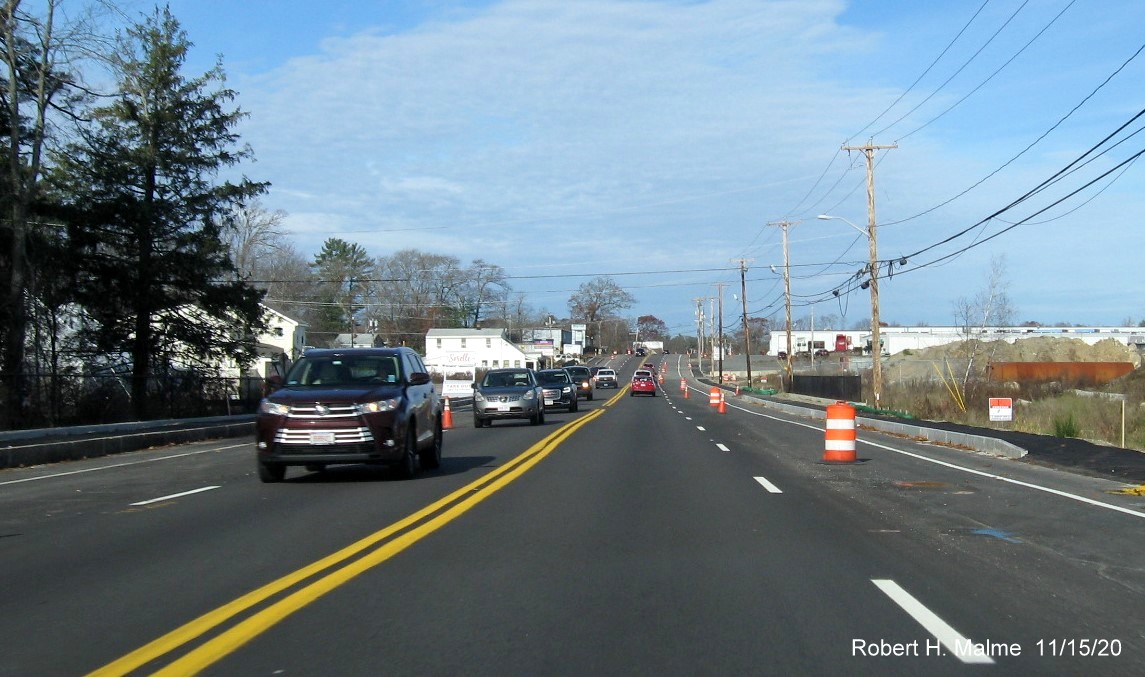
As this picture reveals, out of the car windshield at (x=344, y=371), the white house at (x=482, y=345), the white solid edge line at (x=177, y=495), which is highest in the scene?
the white house at (x=482, y=345)

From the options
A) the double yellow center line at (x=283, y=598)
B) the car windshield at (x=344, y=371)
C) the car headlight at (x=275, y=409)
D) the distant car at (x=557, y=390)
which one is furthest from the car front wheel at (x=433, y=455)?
the distant car at (x=557, y=390)

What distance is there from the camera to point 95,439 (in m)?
22.6

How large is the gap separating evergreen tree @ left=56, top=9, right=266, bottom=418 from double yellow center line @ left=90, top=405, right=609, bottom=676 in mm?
30801

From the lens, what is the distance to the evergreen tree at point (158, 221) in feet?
128

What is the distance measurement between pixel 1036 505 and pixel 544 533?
614 cm

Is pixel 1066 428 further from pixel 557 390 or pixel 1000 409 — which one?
pixel 557 390

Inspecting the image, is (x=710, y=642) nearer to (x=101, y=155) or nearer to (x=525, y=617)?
(x=525, y=617)

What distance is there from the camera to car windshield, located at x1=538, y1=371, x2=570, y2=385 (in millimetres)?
41969

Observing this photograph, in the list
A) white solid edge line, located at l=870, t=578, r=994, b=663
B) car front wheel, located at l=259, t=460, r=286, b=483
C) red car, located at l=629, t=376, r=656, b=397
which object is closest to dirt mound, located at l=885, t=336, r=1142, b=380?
red car, located at l=629, t=376, r=656, b=397

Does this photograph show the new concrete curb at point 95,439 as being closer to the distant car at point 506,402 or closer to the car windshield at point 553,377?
the distant car at point 506,402

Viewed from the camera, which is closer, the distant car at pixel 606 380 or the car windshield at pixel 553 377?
the car windshield at pixel 553 377

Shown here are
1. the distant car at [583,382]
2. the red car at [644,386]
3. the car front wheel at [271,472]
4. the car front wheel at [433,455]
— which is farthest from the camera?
the red car at [644,386]

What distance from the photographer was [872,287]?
4459 cm

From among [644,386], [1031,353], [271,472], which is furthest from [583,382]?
[271,472]
